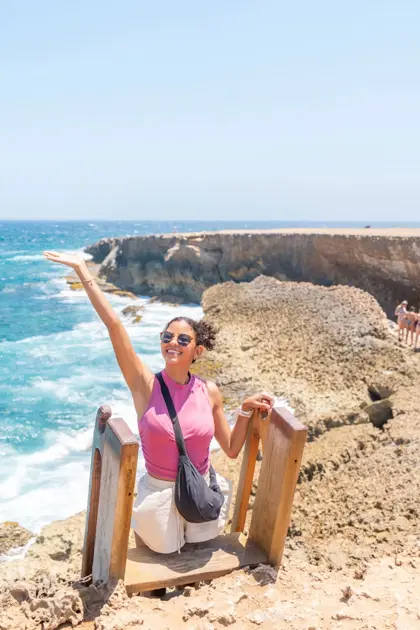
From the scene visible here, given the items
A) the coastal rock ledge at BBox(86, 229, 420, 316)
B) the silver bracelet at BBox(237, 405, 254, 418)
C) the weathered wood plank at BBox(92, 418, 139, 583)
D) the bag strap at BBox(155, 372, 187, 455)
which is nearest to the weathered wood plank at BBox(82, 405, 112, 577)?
the weathered wood plank at BBox(92, 418, 139, 583)

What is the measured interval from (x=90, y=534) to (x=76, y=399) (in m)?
11.5

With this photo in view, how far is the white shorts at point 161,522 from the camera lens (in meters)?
3.31

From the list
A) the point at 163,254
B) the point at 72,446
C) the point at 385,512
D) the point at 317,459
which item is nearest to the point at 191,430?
the point at 385,512

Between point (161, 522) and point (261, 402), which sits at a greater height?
point (261, 402)

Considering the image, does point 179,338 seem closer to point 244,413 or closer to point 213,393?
point 213,393

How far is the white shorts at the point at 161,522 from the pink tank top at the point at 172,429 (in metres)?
0.09

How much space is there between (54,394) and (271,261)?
17013 mm

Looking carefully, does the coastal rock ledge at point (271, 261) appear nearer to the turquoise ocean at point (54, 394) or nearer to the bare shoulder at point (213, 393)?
the turquoise ocean at point (54, 394)

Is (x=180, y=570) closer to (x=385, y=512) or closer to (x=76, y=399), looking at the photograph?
(x=385, y=512)

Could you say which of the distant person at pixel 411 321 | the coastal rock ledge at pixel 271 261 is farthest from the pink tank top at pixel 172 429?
the coastal rock ledge at pixel 271 261

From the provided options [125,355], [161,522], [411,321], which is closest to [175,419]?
[125,355]

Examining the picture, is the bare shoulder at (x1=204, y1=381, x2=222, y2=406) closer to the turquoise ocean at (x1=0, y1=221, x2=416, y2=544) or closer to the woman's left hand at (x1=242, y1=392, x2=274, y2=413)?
the woman's left hand at (x1=242, y1=392, x2=274, y2=413)

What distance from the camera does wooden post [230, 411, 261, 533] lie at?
386 centimetres

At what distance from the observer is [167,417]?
3.28 meters
